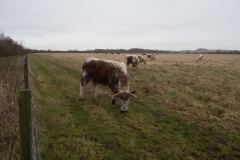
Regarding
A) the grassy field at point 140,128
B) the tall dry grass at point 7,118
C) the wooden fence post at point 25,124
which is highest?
the wooden fence post at point 25,124

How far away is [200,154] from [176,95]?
16.8 ft

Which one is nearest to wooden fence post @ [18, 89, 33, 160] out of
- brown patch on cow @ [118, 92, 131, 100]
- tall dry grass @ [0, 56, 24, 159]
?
tall dry grass @ [0, 56, 24, 159]

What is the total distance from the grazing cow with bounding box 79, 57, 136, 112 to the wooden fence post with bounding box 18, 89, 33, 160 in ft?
15.7

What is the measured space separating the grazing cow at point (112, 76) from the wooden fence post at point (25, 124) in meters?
4.79

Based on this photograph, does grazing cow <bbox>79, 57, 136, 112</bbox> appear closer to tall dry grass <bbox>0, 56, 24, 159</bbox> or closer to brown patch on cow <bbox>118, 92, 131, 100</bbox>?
brown patch on cow <bbox>118, 92, 131, 100</bbox>

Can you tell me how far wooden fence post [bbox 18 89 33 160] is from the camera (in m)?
1.97

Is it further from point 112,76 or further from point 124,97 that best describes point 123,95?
point 112,76

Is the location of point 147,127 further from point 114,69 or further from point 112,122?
point 114,69

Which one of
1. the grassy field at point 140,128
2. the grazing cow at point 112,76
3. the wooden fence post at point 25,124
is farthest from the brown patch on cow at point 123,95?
the wooden fence post at point 25,124

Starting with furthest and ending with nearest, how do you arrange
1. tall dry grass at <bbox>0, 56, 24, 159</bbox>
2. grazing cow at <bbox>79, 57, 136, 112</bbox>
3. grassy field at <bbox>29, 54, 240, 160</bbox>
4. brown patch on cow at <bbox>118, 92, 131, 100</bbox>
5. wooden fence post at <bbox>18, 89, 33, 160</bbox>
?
grazing cow at <bbox>79, 57, 136, 112</bbox> → brown patch on cow at <bbox>118, 92, 131, 100</bbox> → grassy field at <bbox>29, 54, 240, 160</bbox> → tall dry grass at <bbox>0, 56, 24, 159</bbox> → wooden fence post at <bbox>18, 89, 33, 160</bbox>

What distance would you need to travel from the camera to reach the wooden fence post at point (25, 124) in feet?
6.48

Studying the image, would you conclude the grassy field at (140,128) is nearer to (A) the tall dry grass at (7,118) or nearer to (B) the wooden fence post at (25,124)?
(A) the tall dry grass at (7,118)

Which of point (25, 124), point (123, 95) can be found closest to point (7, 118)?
point (25, 124)

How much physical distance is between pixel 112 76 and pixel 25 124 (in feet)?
18.6
